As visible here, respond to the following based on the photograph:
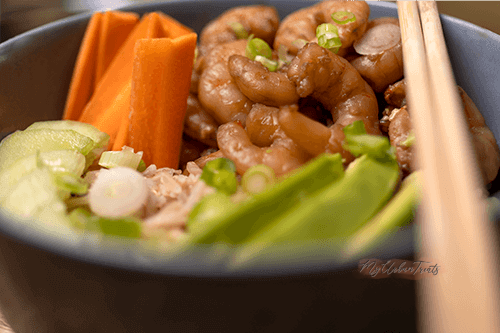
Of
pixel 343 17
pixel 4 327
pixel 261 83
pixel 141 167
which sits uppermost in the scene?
pixel 343 17

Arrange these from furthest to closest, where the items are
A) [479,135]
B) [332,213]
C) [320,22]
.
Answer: [320,22] < [479,135] < [332,213]

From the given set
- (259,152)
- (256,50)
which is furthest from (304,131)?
(256,50)

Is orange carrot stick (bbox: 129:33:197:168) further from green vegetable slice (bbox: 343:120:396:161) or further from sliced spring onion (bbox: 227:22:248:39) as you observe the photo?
green vegetable slice (bbox: 343:120:396:161)

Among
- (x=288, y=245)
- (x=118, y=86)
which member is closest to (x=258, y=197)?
(x=288, y=245)

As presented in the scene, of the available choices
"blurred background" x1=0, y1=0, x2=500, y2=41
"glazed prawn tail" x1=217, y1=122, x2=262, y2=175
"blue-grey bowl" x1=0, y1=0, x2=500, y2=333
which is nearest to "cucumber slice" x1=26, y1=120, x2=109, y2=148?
"glazed prawn tail" x1=217, y1=122, x2=262, y2=175

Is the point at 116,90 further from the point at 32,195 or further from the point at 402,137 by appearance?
the point at 402,137
